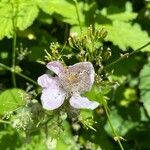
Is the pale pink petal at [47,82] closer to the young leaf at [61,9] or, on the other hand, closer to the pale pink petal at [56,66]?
the pale pink petal at [56,66]

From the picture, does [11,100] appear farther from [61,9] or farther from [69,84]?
[61,9]

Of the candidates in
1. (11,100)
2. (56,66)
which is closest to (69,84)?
(56,66)

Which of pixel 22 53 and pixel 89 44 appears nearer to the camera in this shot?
pixel 89 44

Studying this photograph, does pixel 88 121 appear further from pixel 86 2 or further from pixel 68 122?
pixel 86 2

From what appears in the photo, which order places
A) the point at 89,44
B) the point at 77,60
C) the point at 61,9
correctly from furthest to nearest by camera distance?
the point at 77,60
the point at 61,9
the point at 89,44

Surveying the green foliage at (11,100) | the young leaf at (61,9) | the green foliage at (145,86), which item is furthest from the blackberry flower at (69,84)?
the green foliage at (145,86)

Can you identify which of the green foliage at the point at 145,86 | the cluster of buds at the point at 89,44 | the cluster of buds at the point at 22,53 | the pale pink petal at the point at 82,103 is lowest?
the green foliage at the point at 145,86

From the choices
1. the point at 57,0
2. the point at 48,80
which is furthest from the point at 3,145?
the point at 57,0
